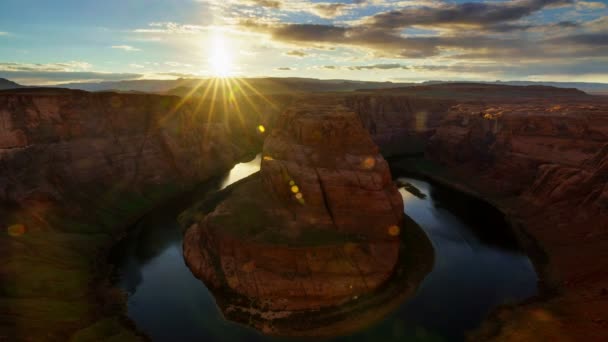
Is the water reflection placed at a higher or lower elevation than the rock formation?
lower

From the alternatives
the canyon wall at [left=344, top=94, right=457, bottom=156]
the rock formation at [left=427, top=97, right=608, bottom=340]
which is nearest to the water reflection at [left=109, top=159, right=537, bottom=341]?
the rock formation at [left=427, top=97, right=608, bottom=340]

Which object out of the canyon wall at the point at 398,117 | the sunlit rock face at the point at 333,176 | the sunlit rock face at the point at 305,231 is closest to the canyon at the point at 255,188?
the sunlit rock face at the point at 333,176

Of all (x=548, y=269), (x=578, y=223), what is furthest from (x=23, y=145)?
(x=578, y=223)

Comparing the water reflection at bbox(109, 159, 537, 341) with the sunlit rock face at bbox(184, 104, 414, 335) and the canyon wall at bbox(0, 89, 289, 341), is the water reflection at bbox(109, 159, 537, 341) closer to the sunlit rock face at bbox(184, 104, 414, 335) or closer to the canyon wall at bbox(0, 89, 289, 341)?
the sunlit rock face at bbox(184, 104, 414, 335)

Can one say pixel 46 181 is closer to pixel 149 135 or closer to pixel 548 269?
pixel 149 135

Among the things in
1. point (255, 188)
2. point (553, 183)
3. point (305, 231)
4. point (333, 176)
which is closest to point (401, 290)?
point (305, 231)

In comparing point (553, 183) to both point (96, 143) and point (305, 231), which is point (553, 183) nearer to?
Result: point (305, 231)
